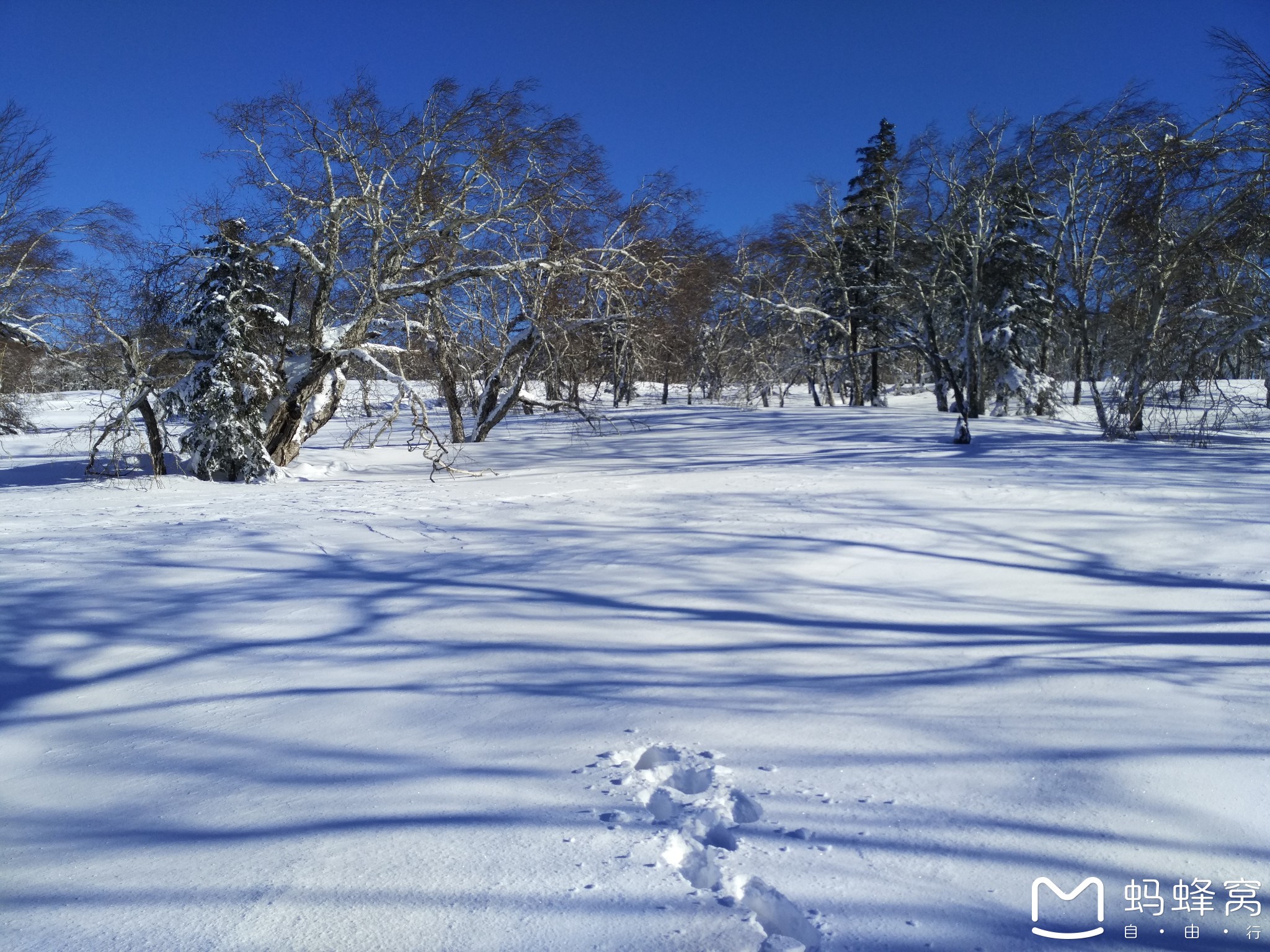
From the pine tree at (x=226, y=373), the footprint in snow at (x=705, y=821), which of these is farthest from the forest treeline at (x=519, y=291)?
the footprint in snow at (x=705, y=821)

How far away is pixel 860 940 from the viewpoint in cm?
213

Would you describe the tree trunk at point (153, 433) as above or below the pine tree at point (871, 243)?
below

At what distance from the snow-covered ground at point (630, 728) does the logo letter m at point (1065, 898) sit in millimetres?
29

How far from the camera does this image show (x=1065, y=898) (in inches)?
91.2

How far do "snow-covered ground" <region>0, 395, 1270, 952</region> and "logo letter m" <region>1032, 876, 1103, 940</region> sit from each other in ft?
0.10

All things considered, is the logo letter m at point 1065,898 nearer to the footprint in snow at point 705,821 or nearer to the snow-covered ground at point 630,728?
the snow-covered ground at point 630,728

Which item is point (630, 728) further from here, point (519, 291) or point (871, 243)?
point (871, 243)

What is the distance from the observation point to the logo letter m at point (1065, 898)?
219 cm

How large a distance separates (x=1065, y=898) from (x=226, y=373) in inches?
484

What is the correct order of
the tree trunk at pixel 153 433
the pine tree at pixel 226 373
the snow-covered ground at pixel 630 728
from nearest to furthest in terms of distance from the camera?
1. the snow-covered ground at pixel 630 728
2. the pine tree at pixel 226 373
3. the tree trunk at pixel 153 433

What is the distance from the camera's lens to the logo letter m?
219 centimetres

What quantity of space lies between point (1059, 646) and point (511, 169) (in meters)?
12.5

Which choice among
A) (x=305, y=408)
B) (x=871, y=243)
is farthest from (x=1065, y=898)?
(x=871, y=243)

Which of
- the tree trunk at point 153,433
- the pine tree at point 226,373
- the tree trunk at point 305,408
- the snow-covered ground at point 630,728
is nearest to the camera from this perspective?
the snow-covered ground at point 630,728
